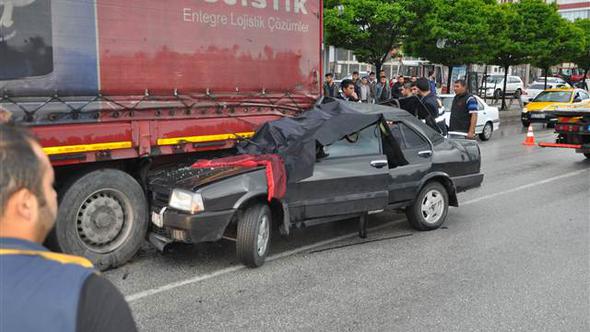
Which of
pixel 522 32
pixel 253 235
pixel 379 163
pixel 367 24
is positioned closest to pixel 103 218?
pixel 253 235

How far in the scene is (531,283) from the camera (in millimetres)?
5098

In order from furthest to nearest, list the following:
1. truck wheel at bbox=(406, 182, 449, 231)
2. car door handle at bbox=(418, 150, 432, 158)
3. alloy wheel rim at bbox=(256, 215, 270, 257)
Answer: car door handle at bbox=(418, 150, 432, 158), truck wheel at bbox=(406, 182, 449, 231), alloy wheel rim at bbox=(256, 215, 270, 257)

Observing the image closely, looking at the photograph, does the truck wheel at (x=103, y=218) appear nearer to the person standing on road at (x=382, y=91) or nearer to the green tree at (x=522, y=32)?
the person standing on road at (x=382, y=91)

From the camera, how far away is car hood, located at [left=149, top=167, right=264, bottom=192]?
17.3 feet

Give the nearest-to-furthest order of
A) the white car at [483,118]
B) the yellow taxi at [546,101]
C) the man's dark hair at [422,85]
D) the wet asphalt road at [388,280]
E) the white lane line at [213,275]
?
1. the wet asphalt road at [388,280]
2. the white lane line at [213,275]
3. the man's dark hair at [422,85]
4. the white car at [483,118]
5. the yellow taxi at [546,101]

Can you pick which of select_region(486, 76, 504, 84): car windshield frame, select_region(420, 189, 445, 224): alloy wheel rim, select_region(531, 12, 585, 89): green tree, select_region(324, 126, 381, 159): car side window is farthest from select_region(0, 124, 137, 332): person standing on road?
select_region(486, 76, 504, 84): car windshield frame

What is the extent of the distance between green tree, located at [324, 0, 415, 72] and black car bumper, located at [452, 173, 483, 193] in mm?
13059

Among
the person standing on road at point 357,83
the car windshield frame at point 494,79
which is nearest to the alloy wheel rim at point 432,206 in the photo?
the person standing on road at point 357,83

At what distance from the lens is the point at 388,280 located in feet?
17.0

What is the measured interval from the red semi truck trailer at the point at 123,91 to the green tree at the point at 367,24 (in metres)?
13.4

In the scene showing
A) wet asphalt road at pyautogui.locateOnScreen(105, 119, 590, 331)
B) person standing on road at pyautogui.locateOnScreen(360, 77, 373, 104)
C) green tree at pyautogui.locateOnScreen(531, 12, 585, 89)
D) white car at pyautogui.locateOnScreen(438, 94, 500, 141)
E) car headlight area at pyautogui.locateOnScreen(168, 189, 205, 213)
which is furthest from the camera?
green tree at pyautogui.locateOnScreen(531, 12, 585, 89)

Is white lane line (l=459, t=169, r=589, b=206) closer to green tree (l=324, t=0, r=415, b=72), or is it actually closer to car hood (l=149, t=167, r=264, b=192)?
car hood (l=149, t=167, r=264, b=192)

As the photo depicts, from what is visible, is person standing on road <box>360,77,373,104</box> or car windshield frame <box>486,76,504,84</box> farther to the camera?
car windshield frame <box>486,76,504,84</box>

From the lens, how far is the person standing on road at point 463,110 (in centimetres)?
907
